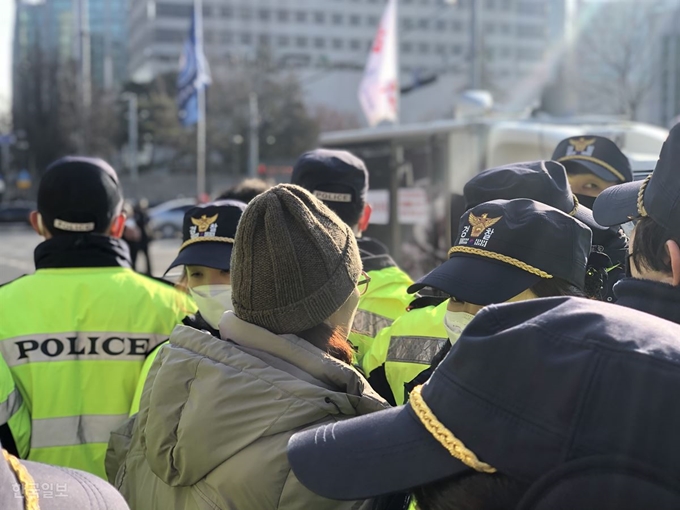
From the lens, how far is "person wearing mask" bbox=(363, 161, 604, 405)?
2.48m

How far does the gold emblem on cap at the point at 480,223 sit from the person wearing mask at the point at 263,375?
1.51 ft

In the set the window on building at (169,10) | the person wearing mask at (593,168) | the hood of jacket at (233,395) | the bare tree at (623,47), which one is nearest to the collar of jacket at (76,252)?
the hood of jacket at (233,395)

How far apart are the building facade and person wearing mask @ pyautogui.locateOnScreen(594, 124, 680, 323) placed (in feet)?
249

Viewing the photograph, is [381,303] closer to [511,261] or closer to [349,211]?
[349,211]

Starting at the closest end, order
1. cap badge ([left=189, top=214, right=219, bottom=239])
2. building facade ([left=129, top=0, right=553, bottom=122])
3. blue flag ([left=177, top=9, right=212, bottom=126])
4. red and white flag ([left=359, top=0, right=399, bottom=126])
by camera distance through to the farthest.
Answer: cap badge ([left=189, top=214, right=219, bottom=239]) < red and white flag ([left=359, top=0, right=399, bottom=126]) < blue flag ([left=177, top=9, right=212, bottom=126]) < building facade ([left=129, top=0, right=553, bottom=122])

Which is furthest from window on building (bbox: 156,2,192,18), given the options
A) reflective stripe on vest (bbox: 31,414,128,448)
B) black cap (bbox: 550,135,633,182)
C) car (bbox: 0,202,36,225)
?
reflective stripe on vest (bbox: 31,414,128,448)

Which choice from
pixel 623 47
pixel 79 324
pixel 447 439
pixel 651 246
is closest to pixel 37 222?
pixel 79 324

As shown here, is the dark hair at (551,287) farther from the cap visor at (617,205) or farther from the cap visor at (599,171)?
the cap visor at (599,171)

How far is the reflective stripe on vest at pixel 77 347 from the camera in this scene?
274cm

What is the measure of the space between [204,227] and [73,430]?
89 centimetres

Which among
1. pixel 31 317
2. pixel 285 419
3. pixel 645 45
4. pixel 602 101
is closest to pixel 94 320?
pixel 31 317

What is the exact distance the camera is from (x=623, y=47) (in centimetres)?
2428

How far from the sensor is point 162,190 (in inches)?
2192

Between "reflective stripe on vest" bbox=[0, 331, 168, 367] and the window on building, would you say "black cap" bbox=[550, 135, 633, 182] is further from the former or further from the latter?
the window on building
